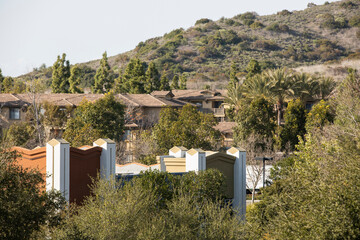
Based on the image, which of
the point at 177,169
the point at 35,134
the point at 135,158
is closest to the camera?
the point at 177,169

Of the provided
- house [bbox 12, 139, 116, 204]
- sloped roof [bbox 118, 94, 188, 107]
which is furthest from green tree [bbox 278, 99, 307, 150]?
house [bbox 12, 139, 116, 204]

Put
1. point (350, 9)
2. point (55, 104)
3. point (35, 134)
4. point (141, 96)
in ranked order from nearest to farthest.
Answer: point (35, 134) < point (55, 104) < point (141, 96) < point (350, 9)

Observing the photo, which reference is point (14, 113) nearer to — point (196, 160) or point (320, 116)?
point (320, 116)

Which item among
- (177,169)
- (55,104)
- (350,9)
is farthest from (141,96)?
(350,9)

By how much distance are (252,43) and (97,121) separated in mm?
94286

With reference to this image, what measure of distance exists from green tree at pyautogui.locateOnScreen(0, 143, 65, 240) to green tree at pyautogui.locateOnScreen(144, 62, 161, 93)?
199 feet

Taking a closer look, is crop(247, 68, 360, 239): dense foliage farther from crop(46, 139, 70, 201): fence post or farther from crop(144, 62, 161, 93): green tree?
crop(144, 62, 161, 93): green tree

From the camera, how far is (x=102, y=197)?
55.3 ft

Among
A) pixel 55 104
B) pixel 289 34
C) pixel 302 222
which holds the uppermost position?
pixel 289 34

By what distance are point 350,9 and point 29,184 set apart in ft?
482

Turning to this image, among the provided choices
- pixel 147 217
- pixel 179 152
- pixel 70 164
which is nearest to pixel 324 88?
pixel 179 152

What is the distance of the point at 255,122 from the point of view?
145 ft

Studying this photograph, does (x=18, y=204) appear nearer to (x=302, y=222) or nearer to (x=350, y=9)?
(x=302, y=222)

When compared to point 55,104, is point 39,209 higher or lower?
lower
